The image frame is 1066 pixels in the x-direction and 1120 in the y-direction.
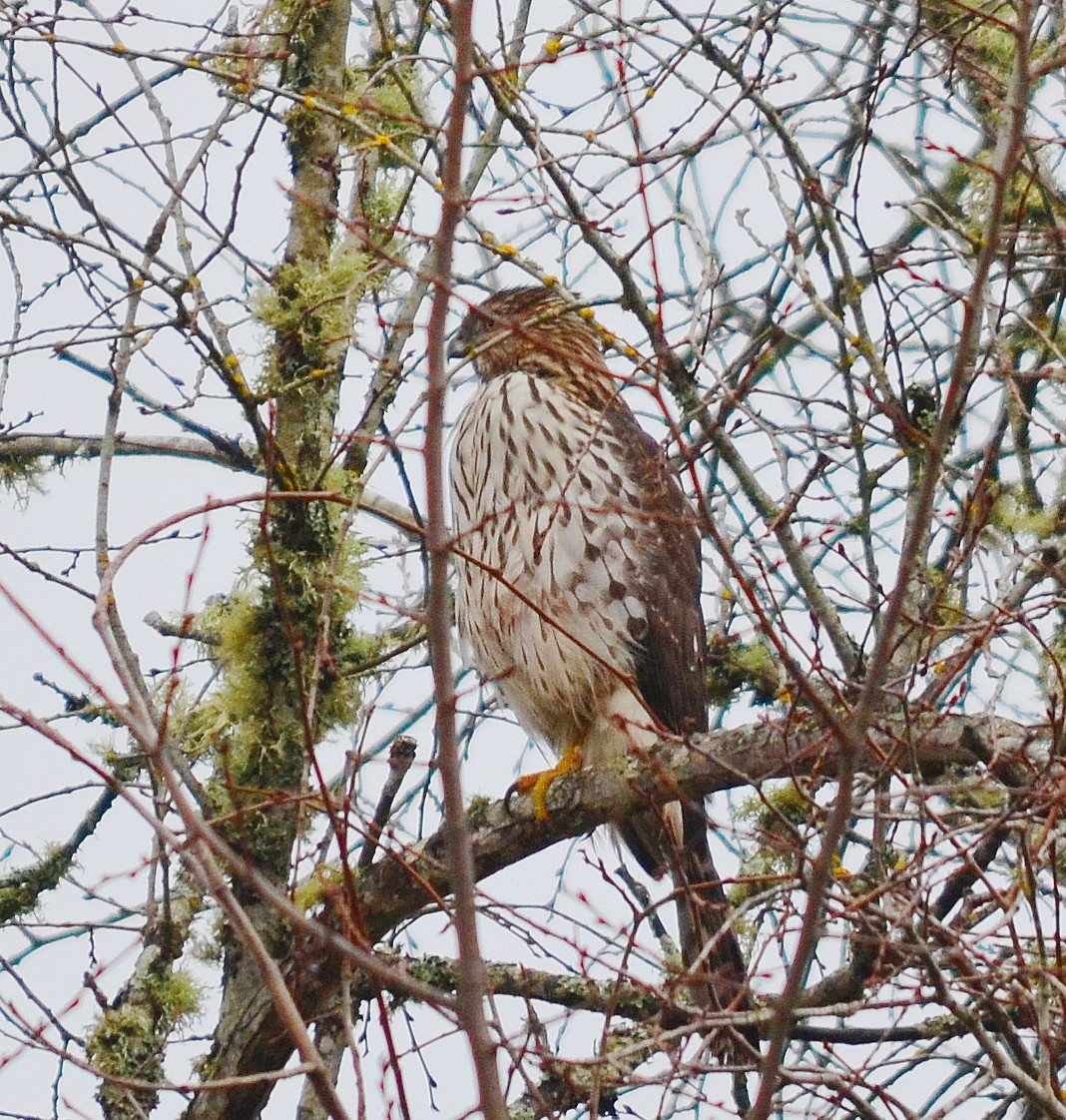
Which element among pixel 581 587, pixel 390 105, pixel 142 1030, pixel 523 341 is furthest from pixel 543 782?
pixel 390 105

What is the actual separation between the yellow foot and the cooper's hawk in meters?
0.02

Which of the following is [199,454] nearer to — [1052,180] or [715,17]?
[715,17]

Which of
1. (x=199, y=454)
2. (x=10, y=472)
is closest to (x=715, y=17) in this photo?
(x=199, y=454)

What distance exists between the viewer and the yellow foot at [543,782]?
Answer: 4480 mm

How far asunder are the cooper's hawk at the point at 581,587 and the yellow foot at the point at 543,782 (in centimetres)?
2

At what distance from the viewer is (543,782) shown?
462 cm

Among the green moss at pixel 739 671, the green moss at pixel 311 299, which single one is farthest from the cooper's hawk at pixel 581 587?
the green moss at pixel 311 299

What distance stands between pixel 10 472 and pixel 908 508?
2983 mm

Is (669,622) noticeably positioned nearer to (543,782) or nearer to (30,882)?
(543,782)

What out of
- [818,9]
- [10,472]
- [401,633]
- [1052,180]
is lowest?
[401,633]

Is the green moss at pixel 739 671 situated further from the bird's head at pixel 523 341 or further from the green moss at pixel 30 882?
the green moss at pixel 30 882

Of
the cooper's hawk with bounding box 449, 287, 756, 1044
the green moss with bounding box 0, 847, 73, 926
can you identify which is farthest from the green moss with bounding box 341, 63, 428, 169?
the green moss with bounding box 0, 847, 73, 926

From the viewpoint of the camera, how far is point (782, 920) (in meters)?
3.46

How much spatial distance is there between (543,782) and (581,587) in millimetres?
735
